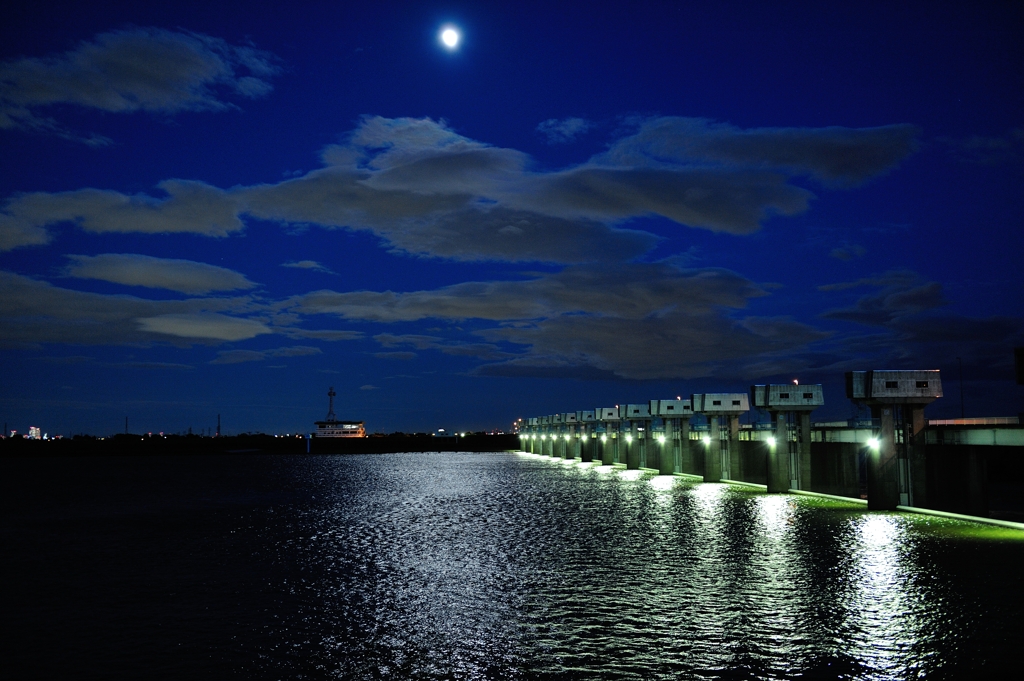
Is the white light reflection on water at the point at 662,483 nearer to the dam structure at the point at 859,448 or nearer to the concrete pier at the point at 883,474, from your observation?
the dam structure at the point at 859,448

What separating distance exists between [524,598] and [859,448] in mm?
47652

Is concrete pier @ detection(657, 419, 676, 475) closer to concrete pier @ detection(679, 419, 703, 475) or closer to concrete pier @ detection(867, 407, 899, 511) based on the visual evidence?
concrete pier @ detection(679, 419, 703, 475)

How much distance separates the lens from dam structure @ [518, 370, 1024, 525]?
46.0 m

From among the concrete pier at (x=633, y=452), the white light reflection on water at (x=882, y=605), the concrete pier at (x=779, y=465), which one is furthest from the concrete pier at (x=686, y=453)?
the white light reflection on water at (x=882, y=605)

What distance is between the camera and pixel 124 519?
55.6m

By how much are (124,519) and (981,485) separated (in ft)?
171

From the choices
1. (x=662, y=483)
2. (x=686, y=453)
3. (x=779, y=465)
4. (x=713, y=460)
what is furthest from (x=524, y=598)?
(x=686, y=453)

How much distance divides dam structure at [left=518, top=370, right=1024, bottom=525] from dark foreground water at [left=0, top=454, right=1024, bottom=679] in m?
4.09

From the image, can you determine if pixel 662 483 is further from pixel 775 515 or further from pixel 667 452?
pixel 775 515

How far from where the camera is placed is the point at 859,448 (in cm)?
6406

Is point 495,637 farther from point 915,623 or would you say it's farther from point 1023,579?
point 1023,579

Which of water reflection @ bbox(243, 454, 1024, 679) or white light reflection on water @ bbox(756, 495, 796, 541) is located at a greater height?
white light reflection on water @ bbox(756, 495, 796, 541)

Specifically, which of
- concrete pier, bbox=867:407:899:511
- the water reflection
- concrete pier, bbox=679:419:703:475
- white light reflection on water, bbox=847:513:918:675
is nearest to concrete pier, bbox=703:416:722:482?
concrete pier, bbox=679:419:703:475

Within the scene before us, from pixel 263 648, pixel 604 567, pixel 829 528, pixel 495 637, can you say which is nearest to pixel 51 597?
pixel 263 648
